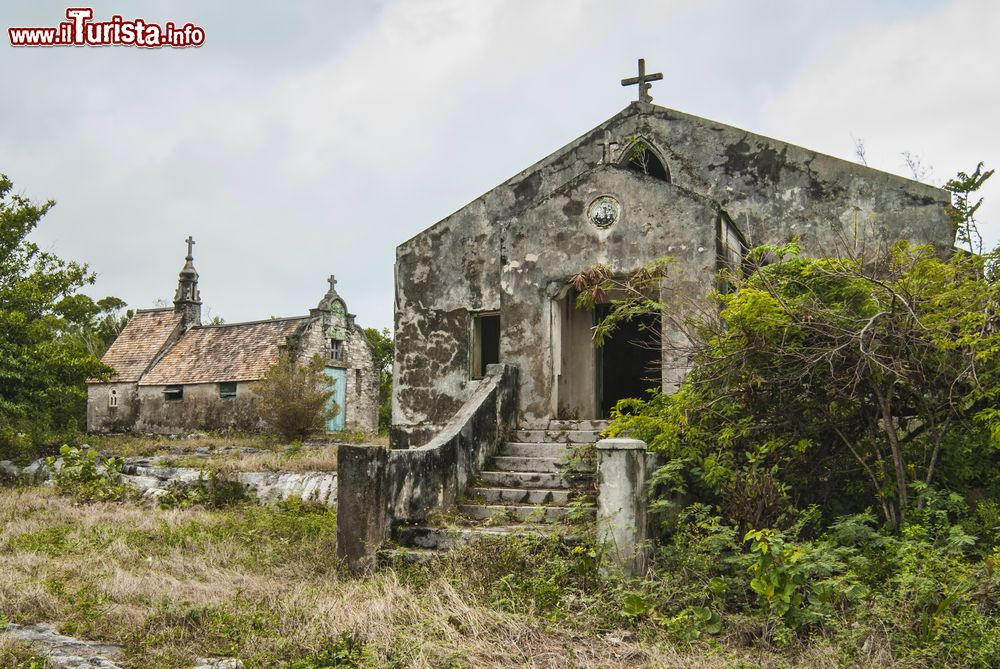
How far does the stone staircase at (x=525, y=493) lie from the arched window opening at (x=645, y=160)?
15.4ft

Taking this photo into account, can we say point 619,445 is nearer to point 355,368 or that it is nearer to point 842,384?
point 842,384

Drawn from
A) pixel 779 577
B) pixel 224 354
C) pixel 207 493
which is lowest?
pixel 207 493

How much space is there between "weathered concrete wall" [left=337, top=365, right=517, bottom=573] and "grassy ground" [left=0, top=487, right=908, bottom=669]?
42cm

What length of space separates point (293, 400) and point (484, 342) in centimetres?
1095

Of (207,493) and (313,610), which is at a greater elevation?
(207,493)

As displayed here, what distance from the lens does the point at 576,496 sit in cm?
882

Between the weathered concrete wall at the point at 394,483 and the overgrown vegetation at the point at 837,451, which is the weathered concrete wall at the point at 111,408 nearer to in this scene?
the weathered concrete wall at the point at 394,483

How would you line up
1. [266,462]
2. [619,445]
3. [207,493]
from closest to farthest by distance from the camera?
[619,445] → [207,493] → [266,462]

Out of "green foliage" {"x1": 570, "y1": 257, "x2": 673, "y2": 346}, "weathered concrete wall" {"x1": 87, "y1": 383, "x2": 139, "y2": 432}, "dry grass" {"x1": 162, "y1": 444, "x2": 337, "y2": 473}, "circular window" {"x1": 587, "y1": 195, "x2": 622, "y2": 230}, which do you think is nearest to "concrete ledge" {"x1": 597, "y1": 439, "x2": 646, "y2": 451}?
"green foliage" {"x1": 570, "y1": 257, "x2": 673, "y2": 346}

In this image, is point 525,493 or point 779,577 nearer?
point 779,577

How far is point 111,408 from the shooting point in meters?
31.5

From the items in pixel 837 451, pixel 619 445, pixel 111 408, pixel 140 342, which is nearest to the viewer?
pixel 619 445

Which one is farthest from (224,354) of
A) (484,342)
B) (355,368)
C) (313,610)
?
(313,610)

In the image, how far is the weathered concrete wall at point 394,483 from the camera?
8367 mm
